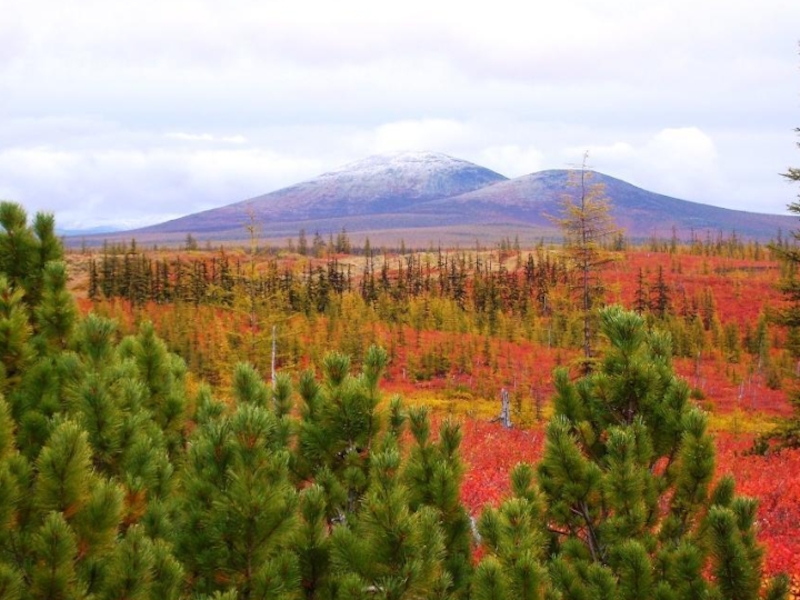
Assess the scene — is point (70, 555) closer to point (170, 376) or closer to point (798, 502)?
point (170, 376)

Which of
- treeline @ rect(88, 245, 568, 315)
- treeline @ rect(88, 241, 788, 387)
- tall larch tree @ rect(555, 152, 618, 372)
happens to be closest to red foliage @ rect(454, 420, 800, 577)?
tall larch tree @ rect(555, 152, 618, 372)

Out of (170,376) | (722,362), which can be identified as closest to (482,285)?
(722,362)

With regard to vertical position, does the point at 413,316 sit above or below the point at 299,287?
below

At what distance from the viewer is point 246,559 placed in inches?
120

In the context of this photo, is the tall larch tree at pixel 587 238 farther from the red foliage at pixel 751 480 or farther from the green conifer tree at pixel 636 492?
the green conifer tree at pixel 636 492

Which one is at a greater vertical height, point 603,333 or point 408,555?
point 603,333

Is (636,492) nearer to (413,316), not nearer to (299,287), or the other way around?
(413,316)

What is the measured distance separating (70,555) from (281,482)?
2.90 feet

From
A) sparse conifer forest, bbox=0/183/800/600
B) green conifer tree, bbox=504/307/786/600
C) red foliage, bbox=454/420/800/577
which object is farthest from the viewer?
red foliage, bbox=454/420/800/577

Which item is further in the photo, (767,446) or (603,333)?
(767,446)

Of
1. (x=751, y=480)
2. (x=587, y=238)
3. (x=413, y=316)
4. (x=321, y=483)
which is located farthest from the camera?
(x=413, y=316)

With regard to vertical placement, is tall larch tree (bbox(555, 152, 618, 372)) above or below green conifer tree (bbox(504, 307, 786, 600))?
above

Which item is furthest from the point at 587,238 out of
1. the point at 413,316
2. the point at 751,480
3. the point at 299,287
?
the point at 299,287

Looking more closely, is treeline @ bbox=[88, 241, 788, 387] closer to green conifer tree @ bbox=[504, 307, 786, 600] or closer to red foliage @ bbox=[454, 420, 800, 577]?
red foliage @ bbox=[454, 420, 800, 577]
